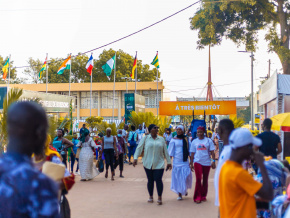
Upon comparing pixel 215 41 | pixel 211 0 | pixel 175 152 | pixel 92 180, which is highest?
pixel 211 0

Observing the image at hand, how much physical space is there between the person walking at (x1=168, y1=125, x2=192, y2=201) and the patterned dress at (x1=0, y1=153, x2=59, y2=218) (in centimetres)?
830

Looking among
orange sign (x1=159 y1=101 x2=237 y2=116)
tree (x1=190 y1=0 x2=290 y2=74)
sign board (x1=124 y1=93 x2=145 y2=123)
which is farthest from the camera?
sign board (x1=124 y1=93 x2=145 y2=123)

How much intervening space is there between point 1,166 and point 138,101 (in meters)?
29.6

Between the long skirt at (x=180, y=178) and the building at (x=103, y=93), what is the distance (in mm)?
46453

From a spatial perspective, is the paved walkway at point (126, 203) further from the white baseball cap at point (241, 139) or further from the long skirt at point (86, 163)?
the white baseball cap at point (241, 139)

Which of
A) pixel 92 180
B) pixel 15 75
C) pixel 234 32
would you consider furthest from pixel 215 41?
pixel 15 75

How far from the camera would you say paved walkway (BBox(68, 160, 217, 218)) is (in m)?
8.73

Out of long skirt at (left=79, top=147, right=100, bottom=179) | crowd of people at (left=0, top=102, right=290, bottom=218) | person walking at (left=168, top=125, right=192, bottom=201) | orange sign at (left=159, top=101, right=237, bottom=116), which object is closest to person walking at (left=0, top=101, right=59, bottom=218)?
crowd of people at (left=0, top=102, right=290, bottom=218)

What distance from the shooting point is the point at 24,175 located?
2.22 metres

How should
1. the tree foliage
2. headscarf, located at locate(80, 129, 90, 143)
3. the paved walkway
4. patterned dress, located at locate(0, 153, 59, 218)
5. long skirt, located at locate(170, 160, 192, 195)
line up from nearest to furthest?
patterned dress, located at locate(0, 153, 59, 218)
the paved walkway
long skirt, located at locate(170, 160, 192, 195)
headscarf, located at locate(80, 129, 90, 143)
the tree foliage

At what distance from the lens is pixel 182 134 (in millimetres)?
10555

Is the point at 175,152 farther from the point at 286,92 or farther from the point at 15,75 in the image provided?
the point at 15,75

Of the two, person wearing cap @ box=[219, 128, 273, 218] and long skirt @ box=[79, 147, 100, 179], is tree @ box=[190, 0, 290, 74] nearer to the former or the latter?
long skirt @ box=[79, 147, 100, 179]

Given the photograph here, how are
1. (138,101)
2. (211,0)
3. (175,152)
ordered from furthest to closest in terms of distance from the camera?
1. (138,101)
2. (211,0)
3. (175,152)
